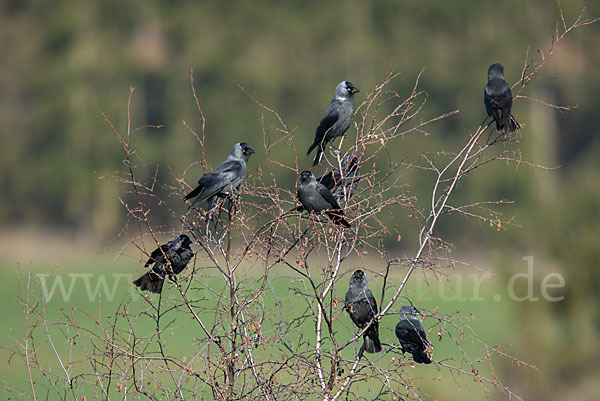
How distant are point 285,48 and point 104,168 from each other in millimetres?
8139

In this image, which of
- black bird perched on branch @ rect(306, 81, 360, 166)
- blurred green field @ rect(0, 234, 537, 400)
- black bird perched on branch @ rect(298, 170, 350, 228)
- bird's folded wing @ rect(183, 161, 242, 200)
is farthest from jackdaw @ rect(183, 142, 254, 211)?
black bird perched on branch @ rect(306, 81, 360, 166)

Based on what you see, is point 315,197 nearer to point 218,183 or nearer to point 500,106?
point 218,183

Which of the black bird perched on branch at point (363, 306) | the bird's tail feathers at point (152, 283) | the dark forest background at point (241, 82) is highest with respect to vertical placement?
the dark forest background at point (241, 82)

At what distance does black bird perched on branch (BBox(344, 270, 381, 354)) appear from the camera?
606 centimetres

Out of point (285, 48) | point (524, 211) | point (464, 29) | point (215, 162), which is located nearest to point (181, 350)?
point (215, 162)

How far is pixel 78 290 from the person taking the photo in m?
33.0

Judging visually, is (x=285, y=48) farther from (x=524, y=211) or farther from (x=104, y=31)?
(x=524, y=211)

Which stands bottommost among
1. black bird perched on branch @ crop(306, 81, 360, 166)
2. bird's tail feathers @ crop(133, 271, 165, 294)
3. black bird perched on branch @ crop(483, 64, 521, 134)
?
bird's tail feathers @ crop(133, 271, 165, 294)

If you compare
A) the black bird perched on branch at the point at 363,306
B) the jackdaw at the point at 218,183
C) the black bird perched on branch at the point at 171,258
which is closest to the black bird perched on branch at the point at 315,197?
the jackdaw at the point at 218,183

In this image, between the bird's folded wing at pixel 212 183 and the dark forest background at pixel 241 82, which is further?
the dark forest background at pixel 241 82

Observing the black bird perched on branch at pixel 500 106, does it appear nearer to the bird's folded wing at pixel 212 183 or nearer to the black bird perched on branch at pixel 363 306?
the black bird perched on branch at pixel 363 306

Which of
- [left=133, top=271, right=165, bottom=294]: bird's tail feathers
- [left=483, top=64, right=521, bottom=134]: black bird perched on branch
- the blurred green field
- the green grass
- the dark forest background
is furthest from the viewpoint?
the dark forest background

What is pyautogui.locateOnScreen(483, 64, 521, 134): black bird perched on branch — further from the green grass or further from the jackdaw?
the jackdaw

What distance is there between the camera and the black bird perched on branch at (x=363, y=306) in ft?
19.9
